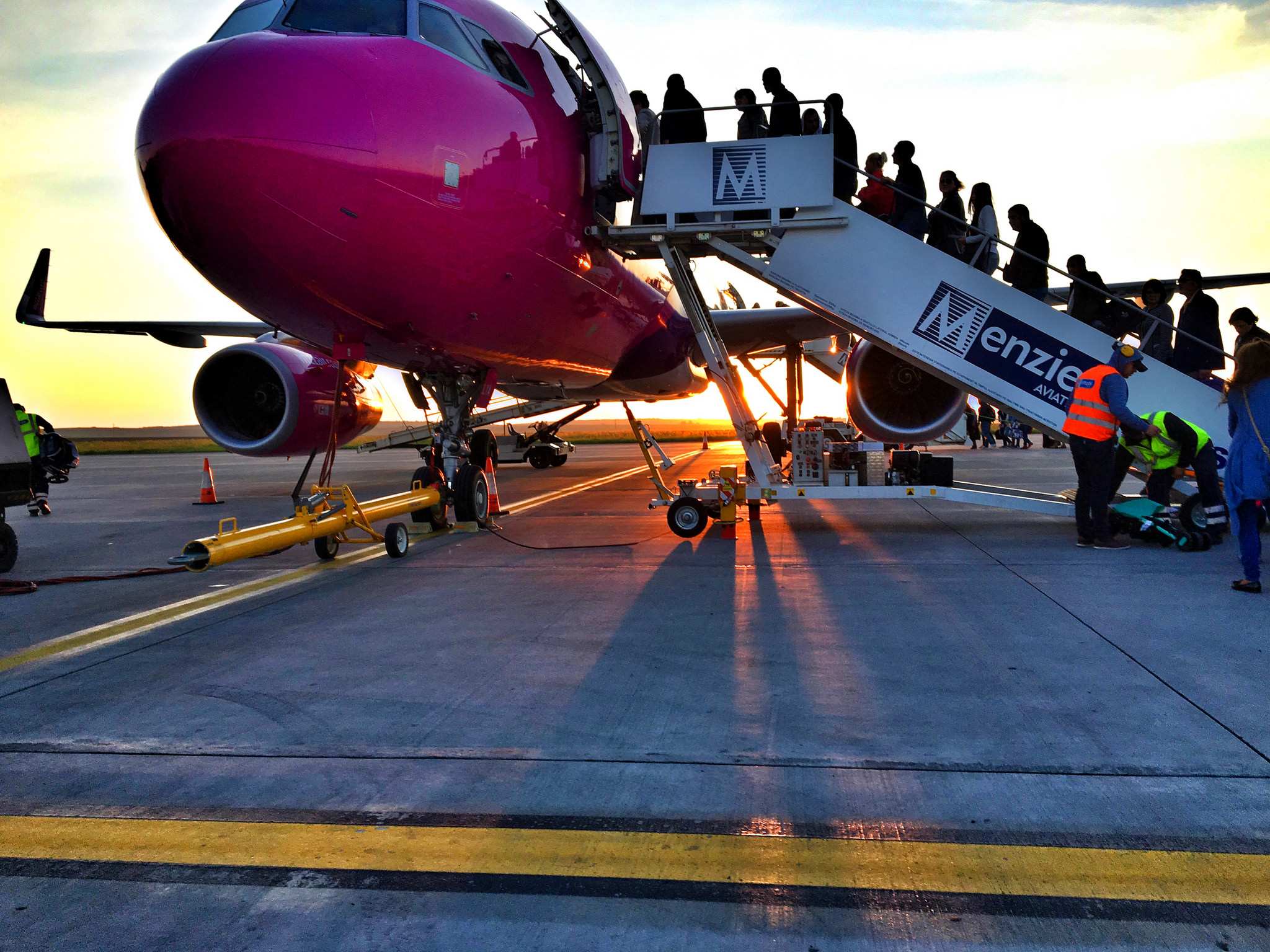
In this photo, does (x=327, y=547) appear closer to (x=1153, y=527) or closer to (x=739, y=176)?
(x=739, y=176)

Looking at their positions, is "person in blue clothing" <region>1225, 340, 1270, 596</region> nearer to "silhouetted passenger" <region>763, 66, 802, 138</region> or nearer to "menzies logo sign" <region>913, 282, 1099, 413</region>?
"menzies logo sign" <region>913, 282, 1099, 413</region>

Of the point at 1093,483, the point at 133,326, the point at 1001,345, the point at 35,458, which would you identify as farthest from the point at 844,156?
the point at 133,326

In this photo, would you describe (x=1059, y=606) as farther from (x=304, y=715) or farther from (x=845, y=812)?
(x=304, y=715)

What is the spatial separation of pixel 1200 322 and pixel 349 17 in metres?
7.62

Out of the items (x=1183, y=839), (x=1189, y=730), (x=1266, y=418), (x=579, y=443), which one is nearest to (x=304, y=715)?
(x=1183, y=839)

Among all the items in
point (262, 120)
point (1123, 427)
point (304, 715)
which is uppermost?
point (262, 120)

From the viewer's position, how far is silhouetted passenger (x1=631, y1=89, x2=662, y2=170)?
327 inches

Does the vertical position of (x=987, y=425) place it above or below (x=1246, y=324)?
below

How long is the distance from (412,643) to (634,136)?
17.0ft

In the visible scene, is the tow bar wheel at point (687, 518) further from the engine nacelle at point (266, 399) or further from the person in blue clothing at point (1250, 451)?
the engine nacelle at point (266, 399)

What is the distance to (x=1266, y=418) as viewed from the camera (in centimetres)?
531

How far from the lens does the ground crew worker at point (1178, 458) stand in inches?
292

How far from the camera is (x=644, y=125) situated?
335 inches

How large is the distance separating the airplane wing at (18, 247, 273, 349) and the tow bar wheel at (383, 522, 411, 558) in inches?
331
